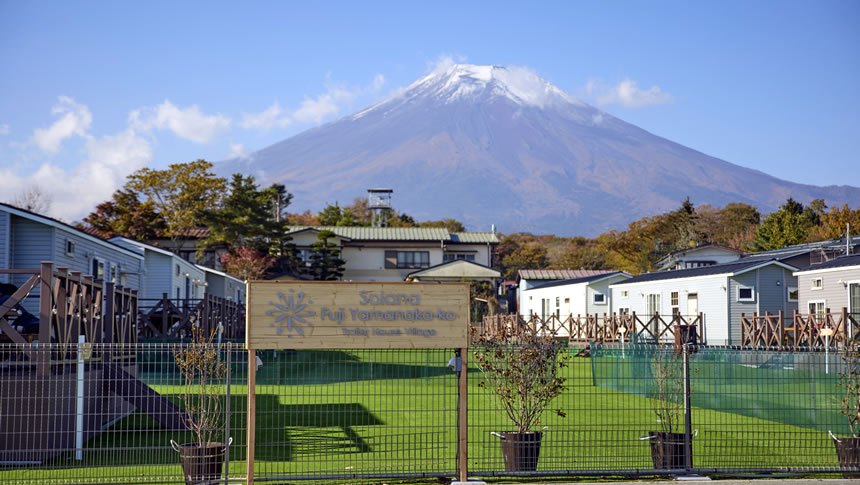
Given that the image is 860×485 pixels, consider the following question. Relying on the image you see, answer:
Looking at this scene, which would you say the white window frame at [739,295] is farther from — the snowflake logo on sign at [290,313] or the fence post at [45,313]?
the fence post at [45,313]

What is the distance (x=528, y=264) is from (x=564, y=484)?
72614 millimetres

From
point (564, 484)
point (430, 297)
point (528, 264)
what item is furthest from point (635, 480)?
point (528, 264)

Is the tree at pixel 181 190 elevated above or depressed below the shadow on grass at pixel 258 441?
above

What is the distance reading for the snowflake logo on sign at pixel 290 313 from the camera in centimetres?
872

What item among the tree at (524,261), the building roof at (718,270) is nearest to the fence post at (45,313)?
the building roof at (718,270)

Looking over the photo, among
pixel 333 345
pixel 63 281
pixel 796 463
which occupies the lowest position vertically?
pixel 796 463

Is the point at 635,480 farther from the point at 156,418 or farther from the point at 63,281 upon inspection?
the point at 63,281

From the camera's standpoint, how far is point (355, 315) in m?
8.87

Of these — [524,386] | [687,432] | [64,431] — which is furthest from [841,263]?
[64,431]

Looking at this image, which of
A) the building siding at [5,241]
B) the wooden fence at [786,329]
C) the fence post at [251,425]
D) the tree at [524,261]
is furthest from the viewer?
the tree at [524,261]

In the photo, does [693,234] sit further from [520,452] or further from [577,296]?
[520,452]

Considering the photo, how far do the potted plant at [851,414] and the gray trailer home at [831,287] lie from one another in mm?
16752

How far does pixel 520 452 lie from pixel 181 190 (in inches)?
2031

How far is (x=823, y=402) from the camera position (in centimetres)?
1295
